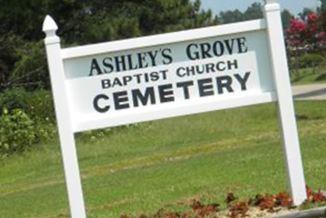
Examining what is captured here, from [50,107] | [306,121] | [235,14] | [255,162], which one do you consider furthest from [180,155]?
[235,14]

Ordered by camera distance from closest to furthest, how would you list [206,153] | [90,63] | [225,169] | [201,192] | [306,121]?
A: [90,63] < [201,192] < [225,169] < [206,153] < [306,121]

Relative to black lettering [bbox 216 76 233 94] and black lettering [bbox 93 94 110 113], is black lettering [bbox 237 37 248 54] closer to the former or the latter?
black lettering [bbox 216 76 233 94]

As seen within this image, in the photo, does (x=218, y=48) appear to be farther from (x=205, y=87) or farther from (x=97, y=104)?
(x=97, y=104)

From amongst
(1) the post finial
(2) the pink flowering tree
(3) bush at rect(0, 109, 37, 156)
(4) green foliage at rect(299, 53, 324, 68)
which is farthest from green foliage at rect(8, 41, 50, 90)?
(4) green foliage at rect(299, 53, 324, 68)

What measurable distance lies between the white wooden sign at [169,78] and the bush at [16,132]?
46.9 feet

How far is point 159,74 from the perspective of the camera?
7449 millimetres

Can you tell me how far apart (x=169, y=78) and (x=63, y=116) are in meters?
1.01

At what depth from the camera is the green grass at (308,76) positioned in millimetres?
45906

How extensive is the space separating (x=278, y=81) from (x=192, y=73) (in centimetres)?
78

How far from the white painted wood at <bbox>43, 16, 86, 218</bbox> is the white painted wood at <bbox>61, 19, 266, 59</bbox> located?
0.11m

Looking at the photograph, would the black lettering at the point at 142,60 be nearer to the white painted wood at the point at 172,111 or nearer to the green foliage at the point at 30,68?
the white painted wood at the point at 172,111

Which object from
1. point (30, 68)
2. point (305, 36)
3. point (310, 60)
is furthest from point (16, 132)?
point (310, 60)

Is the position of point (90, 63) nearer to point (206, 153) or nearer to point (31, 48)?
point (206, 153)

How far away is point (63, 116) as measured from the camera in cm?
716
